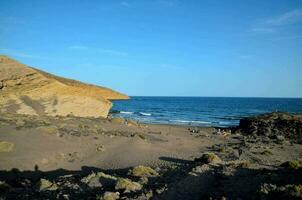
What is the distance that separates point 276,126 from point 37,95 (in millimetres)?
27055

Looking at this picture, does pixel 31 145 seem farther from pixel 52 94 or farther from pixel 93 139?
pixel 52 94

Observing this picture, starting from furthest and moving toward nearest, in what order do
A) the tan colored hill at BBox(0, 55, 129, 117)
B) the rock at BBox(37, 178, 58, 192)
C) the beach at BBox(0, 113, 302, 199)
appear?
1. the tan colored hill at BBox(0, 55, 129, 117)
2. the rock at BBox(37, 178, 58, 192)
3. the beach at BBox(0, 113, 302, 199)

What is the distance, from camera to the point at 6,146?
68.5 ft

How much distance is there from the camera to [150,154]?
23.8 meters

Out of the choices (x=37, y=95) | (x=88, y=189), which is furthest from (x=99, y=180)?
(x=37, y=95)

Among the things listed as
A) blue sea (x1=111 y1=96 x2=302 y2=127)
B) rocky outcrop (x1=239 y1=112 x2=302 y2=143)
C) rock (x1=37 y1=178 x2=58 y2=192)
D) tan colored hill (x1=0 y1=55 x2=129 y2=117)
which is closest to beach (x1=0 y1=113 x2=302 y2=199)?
rock (x1=37 y1=178 x2=58 y2=192)

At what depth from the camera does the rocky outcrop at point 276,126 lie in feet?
124

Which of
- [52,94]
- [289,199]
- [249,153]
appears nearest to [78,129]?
[52,94]

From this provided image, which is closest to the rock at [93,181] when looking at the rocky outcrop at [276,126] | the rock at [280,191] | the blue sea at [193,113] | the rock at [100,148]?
the rock at [280,191]

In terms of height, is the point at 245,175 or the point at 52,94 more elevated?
the point at 52,94

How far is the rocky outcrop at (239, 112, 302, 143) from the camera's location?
37659 millimetres

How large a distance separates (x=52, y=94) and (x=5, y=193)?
23.9 metres

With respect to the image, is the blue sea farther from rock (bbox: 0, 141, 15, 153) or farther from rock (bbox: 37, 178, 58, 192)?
rock (bbox: 37, 178, 58, 192)

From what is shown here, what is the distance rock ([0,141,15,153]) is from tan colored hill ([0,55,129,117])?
12562mm
